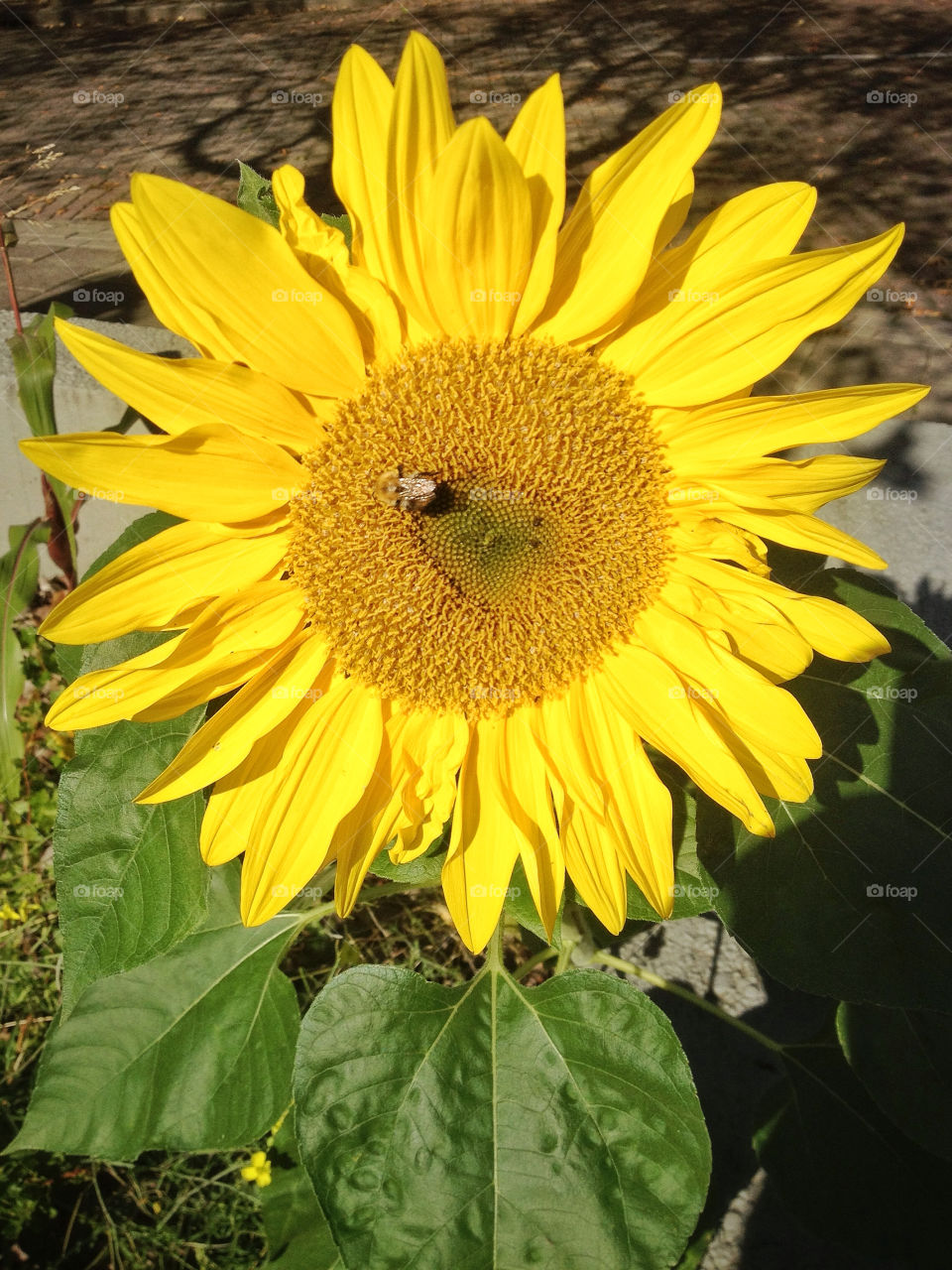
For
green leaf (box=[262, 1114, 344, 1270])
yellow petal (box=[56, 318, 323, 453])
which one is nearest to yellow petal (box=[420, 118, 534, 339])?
yellow petal (box=[56, 318, 323, 453])

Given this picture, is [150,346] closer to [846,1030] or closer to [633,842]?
[633,842]

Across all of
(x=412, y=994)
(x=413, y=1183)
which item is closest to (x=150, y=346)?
(x=412, y=994)

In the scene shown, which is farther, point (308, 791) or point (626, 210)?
point (308, 791)

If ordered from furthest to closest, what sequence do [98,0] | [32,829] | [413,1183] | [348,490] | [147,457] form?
[98,0] < [32,829] < [413,1183] < [348,490] < [147,457]

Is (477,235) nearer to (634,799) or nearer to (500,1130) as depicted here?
(634,799)

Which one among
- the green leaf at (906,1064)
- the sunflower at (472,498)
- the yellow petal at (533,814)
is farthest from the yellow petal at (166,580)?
the green leaf at (906,1064)

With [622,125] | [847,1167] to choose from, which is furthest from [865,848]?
[622,125]
